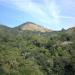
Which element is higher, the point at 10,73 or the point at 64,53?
the point at 64,53

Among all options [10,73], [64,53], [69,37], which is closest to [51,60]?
[64,53]

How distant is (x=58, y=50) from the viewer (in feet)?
168

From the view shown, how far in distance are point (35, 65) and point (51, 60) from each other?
→ 10.9 ft

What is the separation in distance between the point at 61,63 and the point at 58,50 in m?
6.79

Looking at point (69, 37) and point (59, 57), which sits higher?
point (69, 37)

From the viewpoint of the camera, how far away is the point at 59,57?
47.3 metres

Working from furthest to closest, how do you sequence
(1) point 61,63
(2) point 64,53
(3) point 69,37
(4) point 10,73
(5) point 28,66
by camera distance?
1. (3) point 69,37
2. (2) point 64,53
3. (1) point 61,63
4. (5) point 28,66
5. (4) point 10,73

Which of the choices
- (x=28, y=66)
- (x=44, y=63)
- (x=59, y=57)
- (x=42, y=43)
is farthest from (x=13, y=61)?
(x=42, y=43)

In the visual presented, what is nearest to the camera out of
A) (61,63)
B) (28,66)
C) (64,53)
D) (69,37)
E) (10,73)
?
(10,73)

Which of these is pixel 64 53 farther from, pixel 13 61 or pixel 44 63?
pixel 13 61

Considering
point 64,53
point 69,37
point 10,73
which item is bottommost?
point 10,73

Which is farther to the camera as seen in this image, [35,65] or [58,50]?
[58,50]

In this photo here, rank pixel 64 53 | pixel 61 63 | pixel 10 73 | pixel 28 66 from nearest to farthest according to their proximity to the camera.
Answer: pixel 10 73
pixel 28 66
pixel 61 63
pixel 64 53

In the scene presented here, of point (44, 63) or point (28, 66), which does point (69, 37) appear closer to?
point (44, 63)
